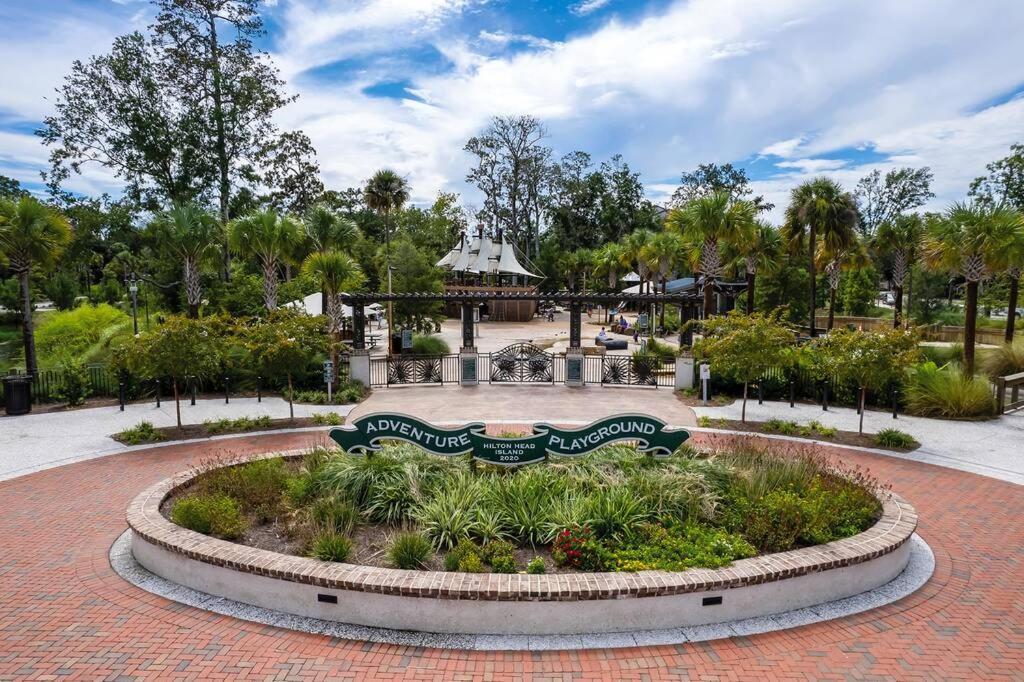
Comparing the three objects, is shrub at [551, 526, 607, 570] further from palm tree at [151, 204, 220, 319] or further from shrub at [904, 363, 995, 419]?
palm tree at [151, 204, 220, 319]

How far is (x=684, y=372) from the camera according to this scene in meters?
20.1

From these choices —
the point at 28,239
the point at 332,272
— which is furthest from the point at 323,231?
the point at 28,239

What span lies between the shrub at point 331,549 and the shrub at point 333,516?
1.53 feet

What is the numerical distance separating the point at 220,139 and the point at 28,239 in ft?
54.2

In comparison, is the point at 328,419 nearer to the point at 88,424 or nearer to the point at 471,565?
the point at 88,424

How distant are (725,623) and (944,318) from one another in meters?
41.7

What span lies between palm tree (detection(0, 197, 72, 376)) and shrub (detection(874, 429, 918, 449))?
907 inches

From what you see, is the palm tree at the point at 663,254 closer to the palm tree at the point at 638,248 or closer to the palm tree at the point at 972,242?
the palm tree at the point at 638,248


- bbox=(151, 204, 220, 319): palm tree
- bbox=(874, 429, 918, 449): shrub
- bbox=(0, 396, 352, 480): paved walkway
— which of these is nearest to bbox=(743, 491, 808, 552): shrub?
bbox=(874, 429, 918, 449): shrub

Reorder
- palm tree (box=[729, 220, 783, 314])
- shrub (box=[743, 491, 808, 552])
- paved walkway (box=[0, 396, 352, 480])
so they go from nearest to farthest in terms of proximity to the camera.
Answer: shrub (box=[743, 491, 808, 552]) → paved walkway (box=[0, 396, 352, 480]) → palm tree (box=[729, 220, 783, 314])

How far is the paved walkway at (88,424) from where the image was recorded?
41.7 ft

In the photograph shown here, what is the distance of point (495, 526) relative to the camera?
765cm

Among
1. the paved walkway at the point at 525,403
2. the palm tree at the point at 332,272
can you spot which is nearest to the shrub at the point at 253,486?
the paved walkway at the point at 525,403

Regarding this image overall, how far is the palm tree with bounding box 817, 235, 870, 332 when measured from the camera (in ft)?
92.8
